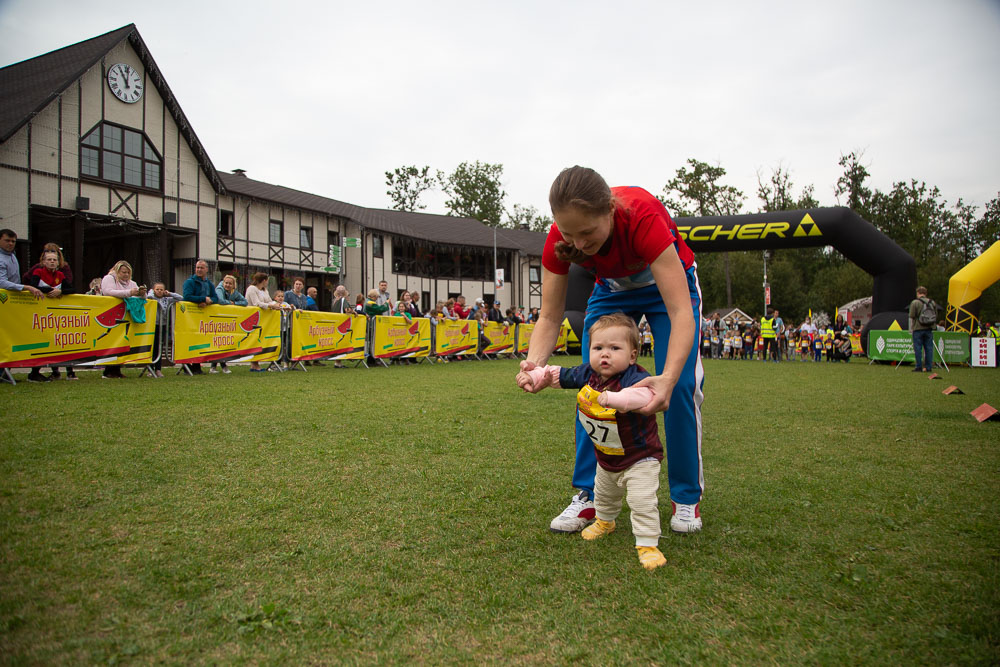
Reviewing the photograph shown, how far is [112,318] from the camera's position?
927 cm

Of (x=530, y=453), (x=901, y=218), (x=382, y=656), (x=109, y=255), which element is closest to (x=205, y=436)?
(x=530, y=453)

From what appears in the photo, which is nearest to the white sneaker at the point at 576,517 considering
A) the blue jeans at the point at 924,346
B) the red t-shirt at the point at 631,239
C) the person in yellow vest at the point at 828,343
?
the red t-shirt at the point at 631,239

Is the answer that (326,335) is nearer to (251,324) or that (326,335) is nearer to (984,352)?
(251,324)

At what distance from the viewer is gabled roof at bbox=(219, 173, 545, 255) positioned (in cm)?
3148

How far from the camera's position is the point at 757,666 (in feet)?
5.78

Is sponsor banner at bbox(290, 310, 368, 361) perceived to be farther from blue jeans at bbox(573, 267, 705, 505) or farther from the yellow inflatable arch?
the yellow inflatable arch

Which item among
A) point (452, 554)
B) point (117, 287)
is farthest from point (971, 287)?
point (117, 287)

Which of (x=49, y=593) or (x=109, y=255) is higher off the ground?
(x=109, y=255)

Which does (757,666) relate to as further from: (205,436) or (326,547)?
(205,436)

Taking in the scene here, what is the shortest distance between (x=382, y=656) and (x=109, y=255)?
30795mm

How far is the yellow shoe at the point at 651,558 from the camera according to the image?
2.52 metres

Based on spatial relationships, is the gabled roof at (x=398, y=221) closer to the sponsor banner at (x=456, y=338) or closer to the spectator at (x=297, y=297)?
the sponsor banner at (x=456, y=338)

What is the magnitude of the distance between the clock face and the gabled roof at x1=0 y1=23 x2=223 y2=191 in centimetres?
68

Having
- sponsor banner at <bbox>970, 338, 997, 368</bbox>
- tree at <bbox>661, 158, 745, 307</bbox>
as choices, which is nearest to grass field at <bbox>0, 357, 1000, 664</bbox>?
sponsor banner at <bbox>970, 338, 997, 368</bbox>
